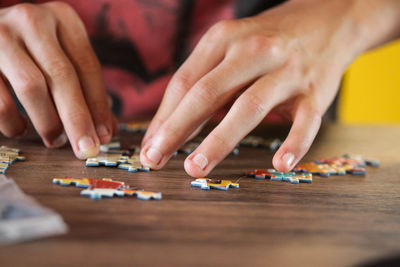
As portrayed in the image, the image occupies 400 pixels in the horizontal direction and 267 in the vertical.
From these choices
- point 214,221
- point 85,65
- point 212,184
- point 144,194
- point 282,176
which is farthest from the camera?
point 85,65

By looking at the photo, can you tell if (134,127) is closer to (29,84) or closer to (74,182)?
(29,84)

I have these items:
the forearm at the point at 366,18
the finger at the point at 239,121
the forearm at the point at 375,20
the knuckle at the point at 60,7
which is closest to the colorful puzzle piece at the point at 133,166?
the finger at the point at 239,121

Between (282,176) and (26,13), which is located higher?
(26,13)

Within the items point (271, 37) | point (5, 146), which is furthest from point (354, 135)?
point (5, 146)

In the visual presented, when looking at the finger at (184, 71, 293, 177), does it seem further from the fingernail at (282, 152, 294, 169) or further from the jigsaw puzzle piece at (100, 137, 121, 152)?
the jigsaw puzzle piece at (100, 137, 121, 152)

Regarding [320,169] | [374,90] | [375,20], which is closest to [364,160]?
[320,169]

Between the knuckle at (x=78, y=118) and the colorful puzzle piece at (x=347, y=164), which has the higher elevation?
the knuckle at (x=78, y=118)

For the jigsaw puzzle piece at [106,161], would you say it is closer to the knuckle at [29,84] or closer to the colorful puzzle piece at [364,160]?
the knuckle at [29,84]
